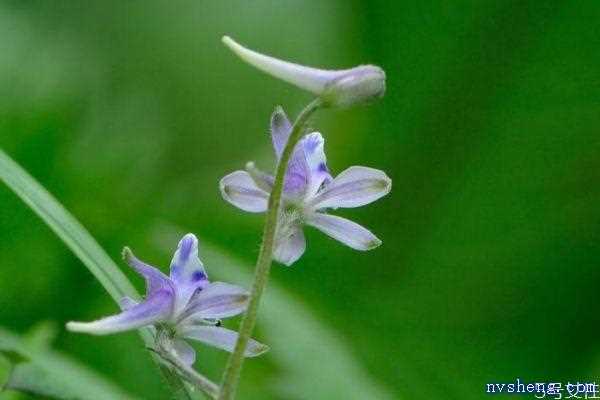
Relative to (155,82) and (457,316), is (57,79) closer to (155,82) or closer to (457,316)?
(155,82)

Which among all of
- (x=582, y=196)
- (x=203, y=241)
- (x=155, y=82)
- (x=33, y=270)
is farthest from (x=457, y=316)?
(x=155, y=82)

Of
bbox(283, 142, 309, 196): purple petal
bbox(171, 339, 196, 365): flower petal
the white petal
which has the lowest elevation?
bbox(171, 339, 196, 365): flower petal

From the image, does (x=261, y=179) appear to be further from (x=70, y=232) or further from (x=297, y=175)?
(x=70, y=232)

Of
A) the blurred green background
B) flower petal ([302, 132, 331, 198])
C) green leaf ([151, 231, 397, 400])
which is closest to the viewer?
flower petal ([302, 132, 331, 198])

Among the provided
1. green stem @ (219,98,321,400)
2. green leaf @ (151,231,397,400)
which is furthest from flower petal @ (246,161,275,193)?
green leaf @ (151,231,397,400)

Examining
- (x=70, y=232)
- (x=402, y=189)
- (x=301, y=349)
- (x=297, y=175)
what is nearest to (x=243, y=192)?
(x=297, y=175)

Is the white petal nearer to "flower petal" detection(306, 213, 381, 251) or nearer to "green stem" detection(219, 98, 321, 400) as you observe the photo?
Result: "green stem" detection(219, 98, 321, 400)
